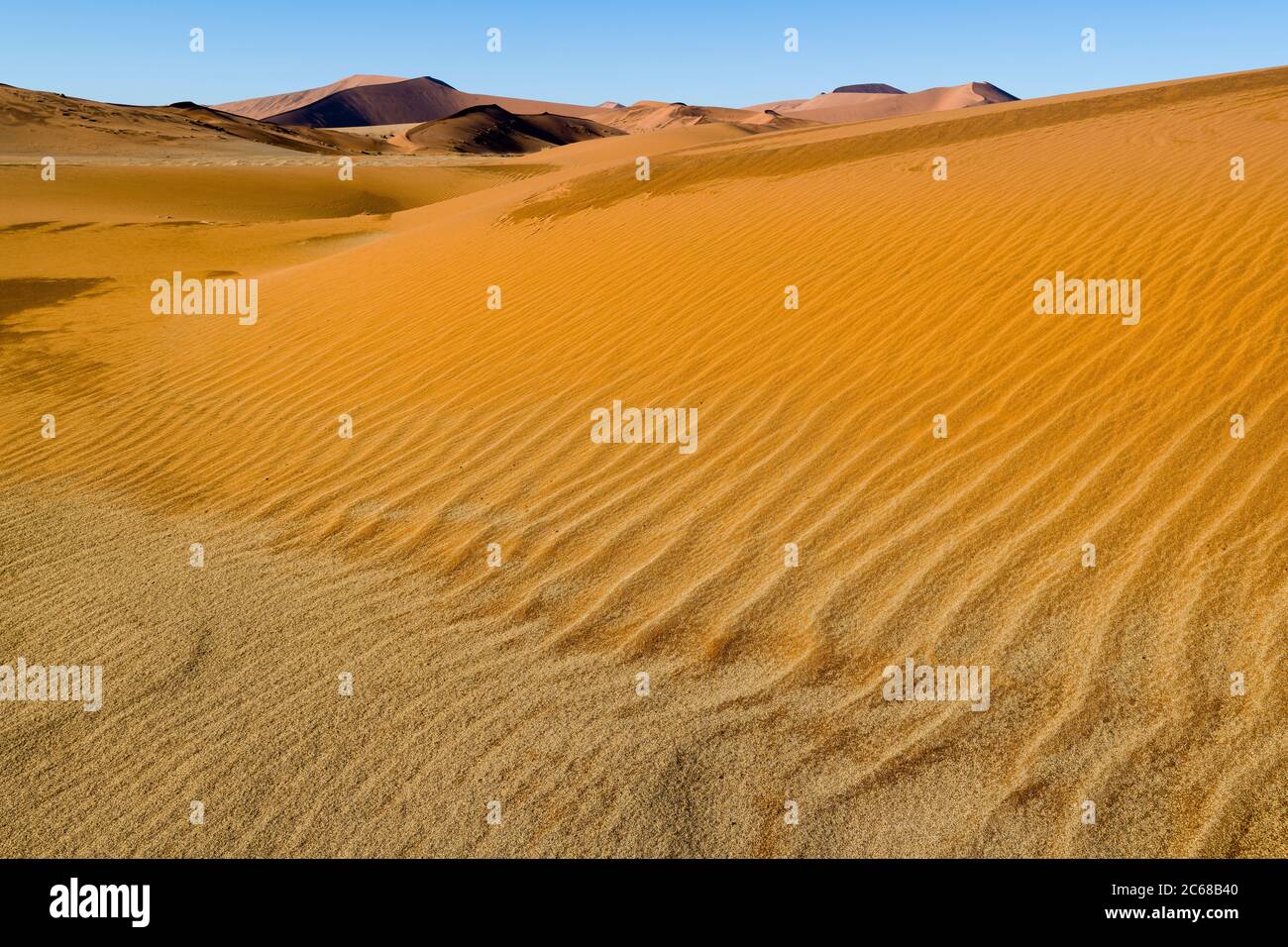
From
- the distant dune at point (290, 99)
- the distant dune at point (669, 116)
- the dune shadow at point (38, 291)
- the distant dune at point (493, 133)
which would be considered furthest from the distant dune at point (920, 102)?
the dune shadow at point (38, 291)

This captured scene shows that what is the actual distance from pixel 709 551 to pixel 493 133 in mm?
68954

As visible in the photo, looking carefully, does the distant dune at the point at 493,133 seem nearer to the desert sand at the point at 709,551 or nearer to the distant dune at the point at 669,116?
the distant dune at the point at 669,116

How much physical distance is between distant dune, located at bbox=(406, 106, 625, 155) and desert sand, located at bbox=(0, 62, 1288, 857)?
5399cm

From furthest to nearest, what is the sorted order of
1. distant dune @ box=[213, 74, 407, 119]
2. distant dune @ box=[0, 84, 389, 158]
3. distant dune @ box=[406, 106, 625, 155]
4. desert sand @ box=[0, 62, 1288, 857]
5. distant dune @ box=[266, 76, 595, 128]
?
distant dune @ box=[213, 74, 407, 119]
distant dune @ box=[266, 76, 595, 128]
distant dune @ box=[406, 106, 625, 155]
distant dune @ box=[0, 84, 389, 158]
desert sand @ box=[0, 62, 1288, 857]

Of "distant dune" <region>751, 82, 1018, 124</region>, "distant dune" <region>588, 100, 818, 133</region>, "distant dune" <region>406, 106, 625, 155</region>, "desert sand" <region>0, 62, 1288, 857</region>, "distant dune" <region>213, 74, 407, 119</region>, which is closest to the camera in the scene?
"desert sand" <region>0, 62, 1288, 857</region>

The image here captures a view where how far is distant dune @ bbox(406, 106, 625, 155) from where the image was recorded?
203 feet

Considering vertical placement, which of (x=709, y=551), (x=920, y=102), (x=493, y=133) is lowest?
(x=709, y=551)

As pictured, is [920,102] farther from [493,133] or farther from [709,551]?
[709,551]

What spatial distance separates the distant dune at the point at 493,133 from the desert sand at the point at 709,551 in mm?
53994

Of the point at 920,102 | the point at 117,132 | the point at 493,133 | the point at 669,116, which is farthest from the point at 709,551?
the point at 920,102

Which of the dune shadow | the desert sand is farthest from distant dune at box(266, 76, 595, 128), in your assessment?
the desert sand

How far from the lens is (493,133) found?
6662cm

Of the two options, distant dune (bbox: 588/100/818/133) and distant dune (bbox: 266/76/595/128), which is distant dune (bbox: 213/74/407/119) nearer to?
distant dune (bbox: 266/76/595/128)

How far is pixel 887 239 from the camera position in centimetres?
771
